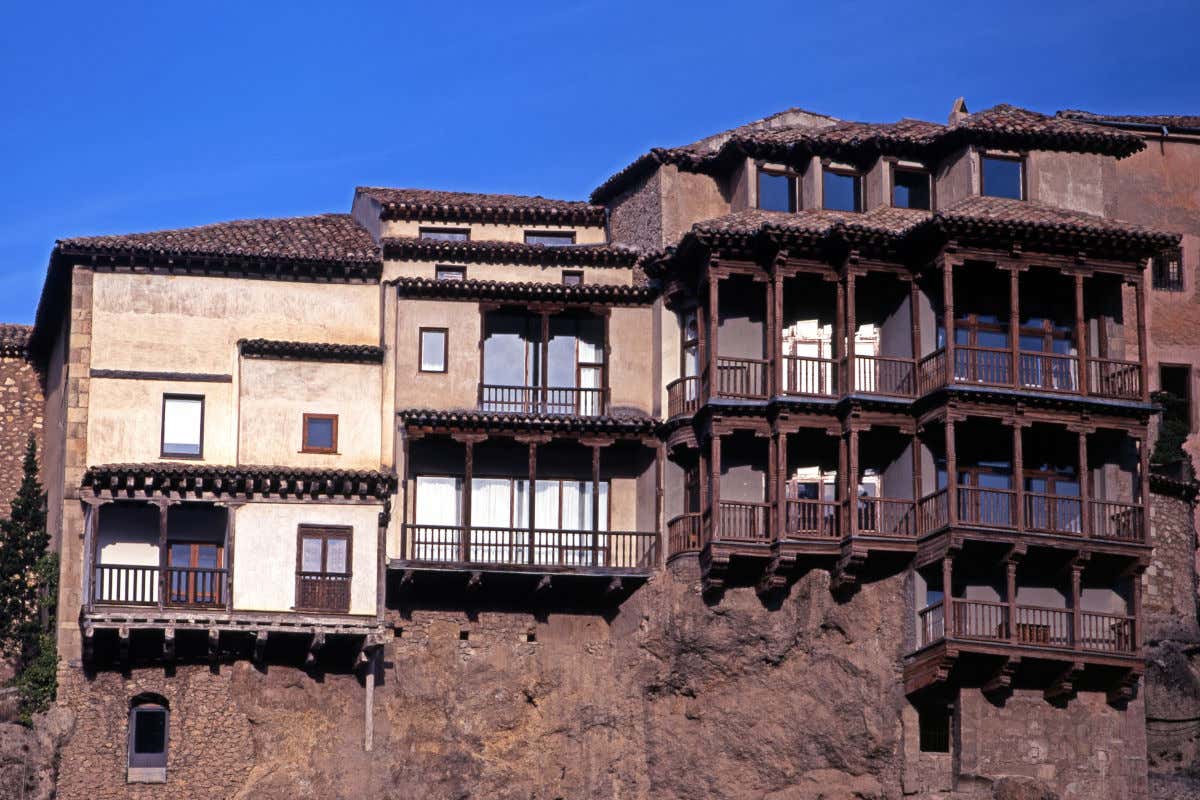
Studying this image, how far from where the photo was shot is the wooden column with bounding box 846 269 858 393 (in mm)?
61969

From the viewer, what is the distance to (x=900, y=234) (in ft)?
205

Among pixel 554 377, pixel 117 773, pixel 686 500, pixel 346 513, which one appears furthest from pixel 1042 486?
pixel 117 773

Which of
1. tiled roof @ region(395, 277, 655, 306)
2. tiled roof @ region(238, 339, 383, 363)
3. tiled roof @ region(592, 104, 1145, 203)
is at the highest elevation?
tiled roof @ region(592, 104, 1145, 203)

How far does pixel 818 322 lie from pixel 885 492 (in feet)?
15.8

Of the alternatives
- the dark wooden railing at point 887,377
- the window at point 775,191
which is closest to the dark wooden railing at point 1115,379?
the dark wooden railing at point 887,377

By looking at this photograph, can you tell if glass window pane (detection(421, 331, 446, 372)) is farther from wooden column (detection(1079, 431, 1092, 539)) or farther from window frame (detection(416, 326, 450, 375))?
wooden column (detection(1079, 431, 1092, 539))

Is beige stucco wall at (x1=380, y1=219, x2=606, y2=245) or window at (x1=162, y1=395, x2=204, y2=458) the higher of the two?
beige stucco wall at (x1=380, y1=219, x2=606, y2=245)

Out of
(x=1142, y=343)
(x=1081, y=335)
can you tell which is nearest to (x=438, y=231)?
(x=1081, y=335)

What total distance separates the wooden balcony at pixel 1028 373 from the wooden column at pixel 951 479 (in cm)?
122

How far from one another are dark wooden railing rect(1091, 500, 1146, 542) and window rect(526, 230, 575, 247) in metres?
16.0

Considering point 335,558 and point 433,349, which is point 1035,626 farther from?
point 335,558

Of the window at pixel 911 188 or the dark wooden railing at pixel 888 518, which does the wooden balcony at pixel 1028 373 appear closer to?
the dark wooden railing at pixel 888 518

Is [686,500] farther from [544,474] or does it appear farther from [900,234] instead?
[900,234]

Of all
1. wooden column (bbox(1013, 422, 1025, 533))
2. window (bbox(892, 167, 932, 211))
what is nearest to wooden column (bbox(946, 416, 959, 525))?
wooden column (bbox(1013, 422, 1025, 533))
